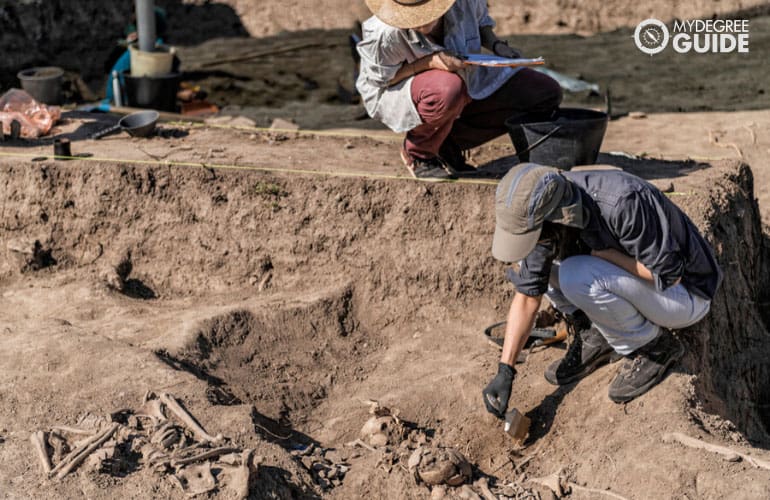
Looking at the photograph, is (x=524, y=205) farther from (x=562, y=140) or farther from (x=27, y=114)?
(x=27, y=114)

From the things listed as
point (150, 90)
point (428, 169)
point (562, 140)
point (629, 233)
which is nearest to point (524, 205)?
A: point (629, 233)

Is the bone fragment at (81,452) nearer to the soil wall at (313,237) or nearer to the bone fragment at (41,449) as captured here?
the bone fragment at (41,449)

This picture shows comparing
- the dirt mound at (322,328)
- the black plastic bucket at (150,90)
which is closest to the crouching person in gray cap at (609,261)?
the dirt mound at (322,328)

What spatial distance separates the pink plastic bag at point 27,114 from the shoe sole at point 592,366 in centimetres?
420

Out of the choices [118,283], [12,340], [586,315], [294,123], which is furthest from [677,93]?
[12,340]

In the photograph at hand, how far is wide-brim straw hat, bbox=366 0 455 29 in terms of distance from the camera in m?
5.07

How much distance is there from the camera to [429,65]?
17.3 ft

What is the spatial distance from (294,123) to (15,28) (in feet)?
16.8

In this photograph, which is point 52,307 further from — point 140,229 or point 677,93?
point 677,93

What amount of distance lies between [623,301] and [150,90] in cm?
524

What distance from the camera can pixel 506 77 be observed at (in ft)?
18.0

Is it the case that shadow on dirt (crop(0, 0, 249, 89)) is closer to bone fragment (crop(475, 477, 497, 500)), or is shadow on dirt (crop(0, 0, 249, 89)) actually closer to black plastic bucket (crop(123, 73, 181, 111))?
black plastic bucket (crop(123, 73, 181, 111))

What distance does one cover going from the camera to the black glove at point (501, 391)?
417 centimetres

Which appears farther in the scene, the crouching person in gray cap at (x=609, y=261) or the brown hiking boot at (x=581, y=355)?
the brown hiking boot at (x=581, y=355)
